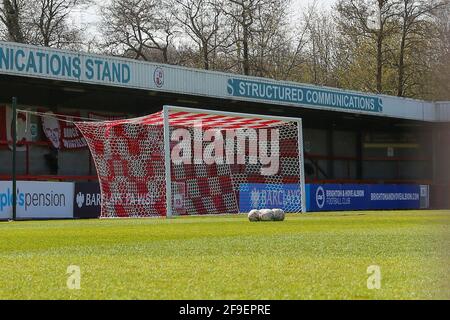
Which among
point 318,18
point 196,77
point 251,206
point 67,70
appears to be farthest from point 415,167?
point 67,70

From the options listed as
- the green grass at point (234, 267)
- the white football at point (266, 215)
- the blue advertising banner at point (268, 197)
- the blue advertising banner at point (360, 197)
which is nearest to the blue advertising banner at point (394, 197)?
the blue advertising banner at point (360, 197)

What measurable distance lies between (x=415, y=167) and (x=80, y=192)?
1028 inches

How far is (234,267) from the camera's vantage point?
7012 mm

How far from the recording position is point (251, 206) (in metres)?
28.5

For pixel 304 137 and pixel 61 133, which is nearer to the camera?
pixel 61 133

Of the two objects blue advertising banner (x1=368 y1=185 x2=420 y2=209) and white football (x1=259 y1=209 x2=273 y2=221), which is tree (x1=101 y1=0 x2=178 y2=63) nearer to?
blue advertising banner (x1=368 y1=185 x2=420 y2=209)

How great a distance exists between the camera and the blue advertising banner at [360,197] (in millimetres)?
35062

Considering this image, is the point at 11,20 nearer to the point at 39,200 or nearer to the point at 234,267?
the point at 39,200

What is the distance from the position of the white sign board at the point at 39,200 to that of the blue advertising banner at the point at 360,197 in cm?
1090

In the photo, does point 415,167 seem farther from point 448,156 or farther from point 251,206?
point 448,156

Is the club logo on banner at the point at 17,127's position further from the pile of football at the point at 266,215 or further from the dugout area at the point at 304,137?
the pile of football at the point at 266,215

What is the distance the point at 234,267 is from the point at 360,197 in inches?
1247

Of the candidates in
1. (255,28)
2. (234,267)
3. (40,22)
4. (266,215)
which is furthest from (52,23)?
(234,267)

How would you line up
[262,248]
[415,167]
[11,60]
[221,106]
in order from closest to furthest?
[262,248], [11,60], [221,106], [415,167]
